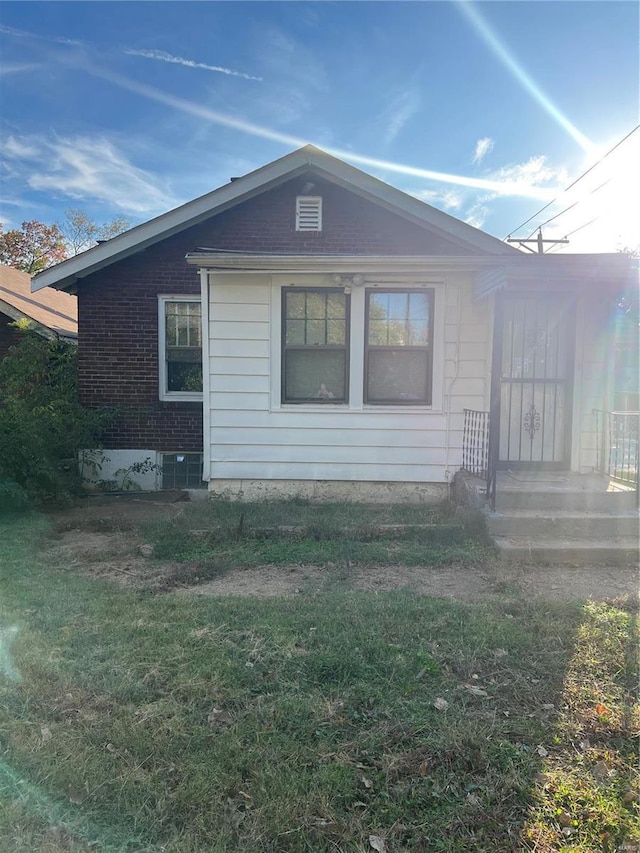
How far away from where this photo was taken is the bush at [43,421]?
21.5 ft

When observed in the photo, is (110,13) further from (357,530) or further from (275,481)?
(357,530)

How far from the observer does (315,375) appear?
23.2ft

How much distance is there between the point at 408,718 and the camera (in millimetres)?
2559

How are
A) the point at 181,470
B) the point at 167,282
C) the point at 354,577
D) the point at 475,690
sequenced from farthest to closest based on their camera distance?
the point at 181,470
the point at 167,282
the point at 354,577
the point at 475,690

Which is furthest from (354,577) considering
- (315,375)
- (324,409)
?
(315,375)

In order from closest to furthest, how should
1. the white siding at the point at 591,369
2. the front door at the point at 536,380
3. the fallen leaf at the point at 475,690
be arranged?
Result: 1. the fallen leaf at the point at 475,690
2. the white siding at the point at 591,369
3. the front door at the point at 536,380

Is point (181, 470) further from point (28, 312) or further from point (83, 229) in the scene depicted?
point (83, 229)

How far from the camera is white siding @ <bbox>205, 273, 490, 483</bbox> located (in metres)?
6.86

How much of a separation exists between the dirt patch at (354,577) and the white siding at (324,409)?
2173mm

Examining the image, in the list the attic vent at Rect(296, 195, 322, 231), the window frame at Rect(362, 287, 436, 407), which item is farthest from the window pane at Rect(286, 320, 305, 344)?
the attic vent at Rect(296, 195, 322, 231)

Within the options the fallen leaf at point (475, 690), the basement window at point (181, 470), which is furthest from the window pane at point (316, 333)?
the fallen leaf at point (475, 690)

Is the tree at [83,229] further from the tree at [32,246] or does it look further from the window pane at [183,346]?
the window pane at [183,346]

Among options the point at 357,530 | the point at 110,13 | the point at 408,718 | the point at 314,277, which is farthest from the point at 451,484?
the point at 110,13

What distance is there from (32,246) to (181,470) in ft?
98.8
